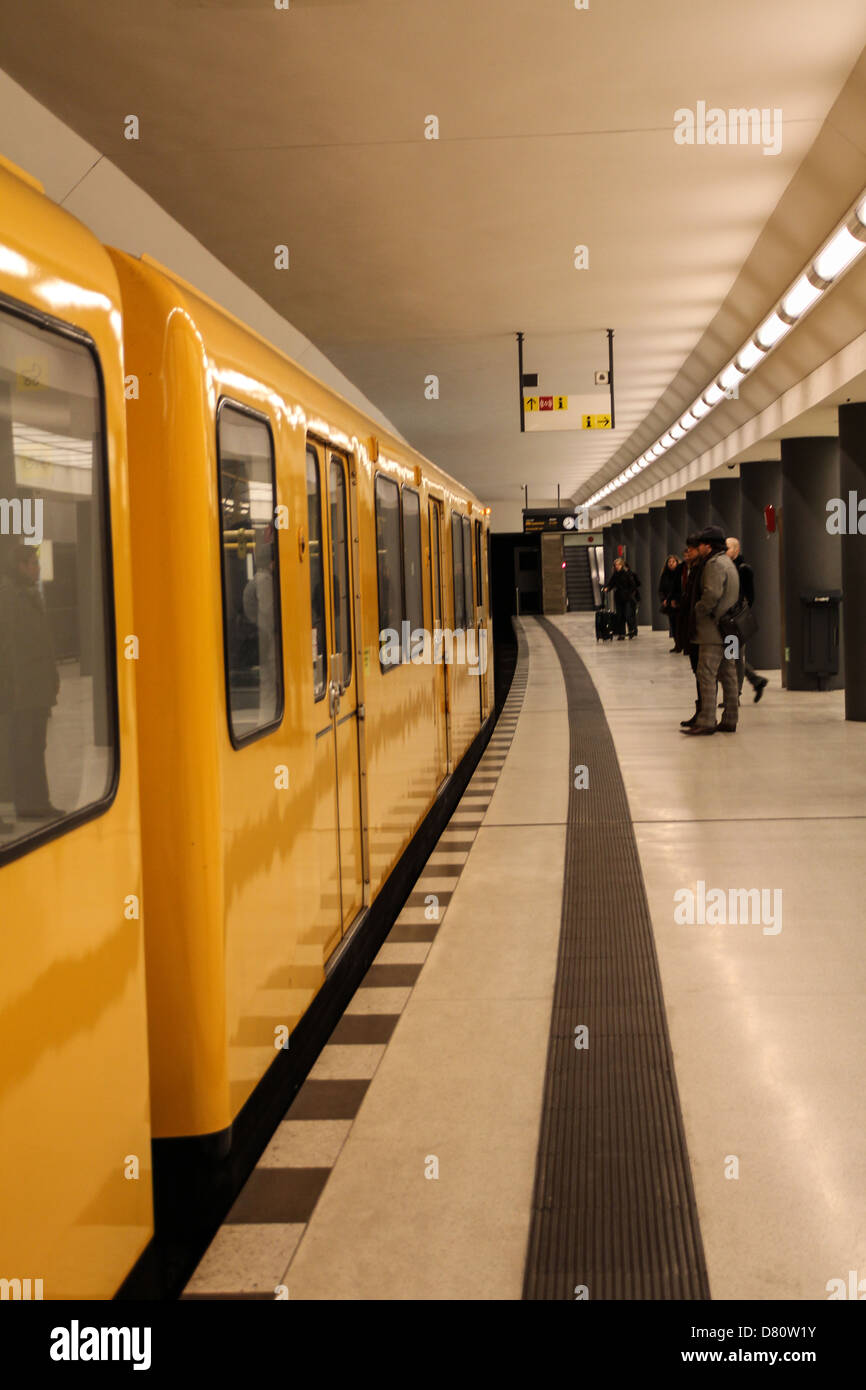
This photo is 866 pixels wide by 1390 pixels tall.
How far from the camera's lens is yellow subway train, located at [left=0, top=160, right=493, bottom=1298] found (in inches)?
86.0

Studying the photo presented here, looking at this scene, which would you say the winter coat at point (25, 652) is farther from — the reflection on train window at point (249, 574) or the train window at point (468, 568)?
the train window at point (468, 568)

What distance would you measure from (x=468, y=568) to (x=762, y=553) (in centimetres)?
911

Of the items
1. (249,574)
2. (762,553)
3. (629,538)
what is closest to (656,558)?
(629,538)

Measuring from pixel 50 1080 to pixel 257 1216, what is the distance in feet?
4.55

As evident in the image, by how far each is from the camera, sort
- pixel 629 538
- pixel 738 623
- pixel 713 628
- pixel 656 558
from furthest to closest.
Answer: pixel 629 538, pixel 656 558, pixel 713 628, pixel 738 623

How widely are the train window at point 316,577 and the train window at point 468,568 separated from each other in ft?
23.0

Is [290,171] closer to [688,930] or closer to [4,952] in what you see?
[688,930]

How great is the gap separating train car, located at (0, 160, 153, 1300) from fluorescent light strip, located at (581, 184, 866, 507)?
6519 millimetres

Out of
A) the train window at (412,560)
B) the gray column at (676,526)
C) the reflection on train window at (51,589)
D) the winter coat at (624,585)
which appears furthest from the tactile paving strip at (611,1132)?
the gray column at (676,526)

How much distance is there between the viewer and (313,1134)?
3.91 meters

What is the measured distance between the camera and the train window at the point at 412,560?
7598mm

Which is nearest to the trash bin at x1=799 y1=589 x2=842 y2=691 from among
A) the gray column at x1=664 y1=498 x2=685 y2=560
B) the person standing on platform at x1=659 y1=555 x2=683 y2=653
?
the person standing on platform at x1=659 y1=555 x2=683 y2=653

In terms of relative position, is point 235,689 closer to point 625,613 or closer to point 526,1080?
point 526,1080

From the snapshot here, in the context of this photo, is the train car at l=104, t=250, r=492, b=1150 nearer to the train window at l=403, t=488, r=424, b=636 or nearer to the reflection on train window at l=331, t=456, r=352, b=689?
the reflection on train window at l=331, t=456, r=352, b=689
